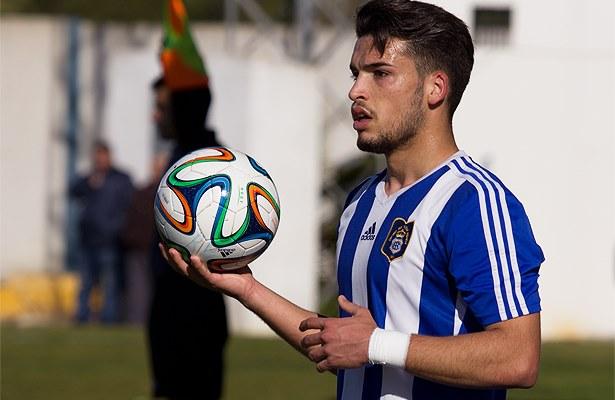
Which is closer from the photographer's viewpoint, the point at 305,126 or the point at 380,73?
the point at 380,73

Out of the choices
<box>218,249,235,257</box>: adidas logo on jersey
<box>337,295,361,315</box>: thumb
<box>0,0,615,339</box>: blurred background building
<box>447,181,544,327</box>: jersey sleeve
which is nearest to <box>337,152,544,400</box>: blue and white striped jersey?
<box>447,181,544,327</box>: jersey sleeve

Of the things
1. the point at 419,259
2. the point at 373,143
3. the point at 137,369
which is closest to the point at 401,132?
the point at 373,143

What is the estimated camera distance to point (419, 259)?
167 inches

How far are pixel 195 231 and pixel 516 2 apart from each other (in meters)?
16.8

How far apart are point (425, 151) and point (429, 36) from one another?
357 millimetres

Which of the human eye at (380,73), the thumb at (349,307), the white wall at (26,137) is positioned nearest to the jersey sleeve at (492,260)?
the thumb at (349,307)

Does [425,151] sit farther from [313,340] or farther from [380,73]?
[313,340]

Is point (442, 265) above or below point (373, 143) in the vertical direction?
below

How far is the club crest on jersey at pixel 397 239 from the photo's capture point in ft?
14.1

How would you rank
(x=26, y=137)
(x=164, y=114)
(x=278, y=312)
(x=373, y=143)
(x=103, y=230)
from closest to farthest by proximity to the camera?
(x=373, y=143) < (x=278, y=312) < (x=164, y=114) < (x=103, y=230) < (x=26, y=137)

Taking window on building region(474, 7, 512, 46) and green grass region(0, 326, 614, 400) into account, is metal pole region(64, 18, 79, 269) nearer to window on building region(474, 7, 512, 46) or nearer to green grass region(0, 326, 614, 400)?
green grass region(0, 326, 614, 400)

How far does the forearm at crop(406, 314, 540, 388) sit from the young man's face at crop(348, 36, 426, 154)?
72cm

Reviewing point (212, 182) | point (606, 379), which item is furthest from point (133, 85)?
point (212, 182)

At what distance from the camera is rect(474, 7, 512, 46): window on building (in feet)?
70.2
